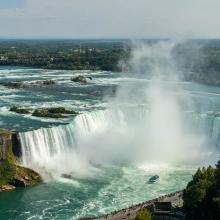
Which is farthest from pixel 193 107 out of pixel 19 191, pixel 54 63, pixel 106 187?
pixel 54 63

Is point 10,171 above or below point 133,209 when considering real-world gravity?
below

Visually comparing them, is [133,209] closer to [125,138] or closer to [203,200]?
[203,200]

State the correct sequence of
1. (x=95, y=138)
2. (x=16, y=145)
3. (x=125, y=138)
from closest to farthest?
(x=16, y=145), (x=95, y=138), (x=125, y=138)

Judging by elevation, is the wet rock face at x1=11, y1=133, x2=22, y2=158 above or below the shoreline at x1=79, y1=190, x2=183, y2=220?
above

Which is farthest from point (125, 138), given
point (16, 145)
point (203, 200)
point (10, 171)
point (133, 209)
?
point (203, 200)

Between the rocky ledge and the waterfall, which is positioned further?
the waterfall

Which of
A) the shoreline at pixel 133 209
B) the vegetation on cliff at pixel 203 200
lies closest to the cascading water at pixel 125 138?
the shoreline at pixel 133 209

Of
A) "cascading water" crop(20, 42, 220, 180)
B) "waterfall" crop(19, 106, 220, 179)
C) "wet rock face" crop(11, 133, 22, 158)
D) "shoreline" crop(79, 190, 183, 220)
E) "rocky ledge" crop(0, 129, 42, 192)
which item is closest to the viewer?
"shoreline" crop(79, 190, 183, 220)

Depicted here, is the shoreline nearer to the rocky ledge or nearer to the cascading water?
the rocky ledge

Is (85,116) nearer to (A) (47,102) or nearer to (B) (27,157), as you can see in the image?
(B) (27,157)

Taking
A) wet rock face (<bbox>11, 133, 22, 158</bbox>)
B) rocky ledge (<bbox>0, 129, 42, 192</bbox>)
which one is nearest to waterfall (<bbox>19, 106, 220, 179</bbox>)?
wet rock face (<bbox>11, 133, 22, 158</bbox>)
